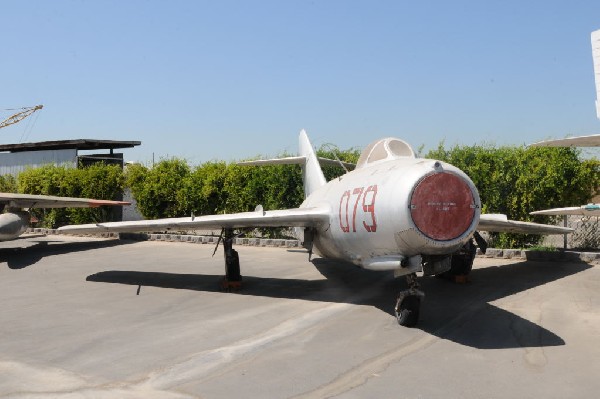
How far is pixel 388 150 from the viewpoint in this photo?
9.10 meters

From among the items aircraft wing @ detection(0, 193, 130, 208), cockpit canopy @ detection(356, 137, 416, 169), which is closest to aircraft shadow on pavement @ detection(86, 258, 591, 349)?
cockpit canopy @ detection(356, 137, 416, 169)

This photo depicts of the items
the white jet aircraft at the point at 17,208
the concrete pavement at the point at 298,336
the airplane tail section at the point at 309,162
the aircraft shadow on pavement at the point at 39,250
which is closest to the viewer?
the concrete pavement at the point at 298,336

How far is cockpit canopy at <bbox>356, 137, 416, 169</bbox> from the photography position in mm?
9023

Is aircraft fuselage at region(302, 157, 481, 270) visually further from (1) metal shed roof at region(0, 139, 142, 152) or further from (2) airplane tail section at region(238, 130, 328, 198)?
(1) metal shed roof at region(0, 139, 142, 152)

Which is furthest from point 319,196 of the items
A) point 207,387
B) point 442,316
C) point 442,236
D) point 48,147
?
point 48,147

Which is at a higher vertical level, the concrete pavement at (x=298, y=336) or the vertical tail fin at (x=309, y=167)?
the vertical tail fin at (x=309, y=167)

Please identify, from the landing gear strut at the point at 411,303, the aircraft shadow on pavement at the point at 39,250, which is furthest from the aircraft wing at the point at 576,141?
the aircraft shadow on pavement at the point at 39,250

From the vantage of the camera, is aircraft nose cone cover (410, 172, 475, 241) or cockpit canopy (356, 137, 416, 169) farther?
cockpit canopy (356, 137, 416, 169)

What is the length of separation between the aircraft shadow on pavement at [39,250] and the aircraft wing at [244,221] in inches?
216

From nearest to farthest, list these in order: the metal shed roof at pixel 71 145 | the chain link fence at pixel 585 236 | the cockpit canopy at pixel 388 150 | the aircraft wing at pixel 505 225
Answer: the cockpit canopy at pixel 388 150 → the aircraft wing at pixel 505 225 → the chain link fence at pixel 585 236 → the metal shed roof at pixel 71 145

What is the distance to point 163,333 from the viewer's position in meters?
7.66

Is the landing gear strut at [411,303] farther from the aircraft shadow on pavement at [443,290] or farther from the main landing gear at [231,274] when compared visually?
the main landing gear at [231,274]

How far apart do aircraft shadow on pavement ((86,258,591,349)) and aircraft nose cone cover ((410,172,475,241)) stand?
5.21 feet

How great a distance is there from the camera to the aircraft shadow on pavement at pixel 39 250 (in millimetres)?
16594
